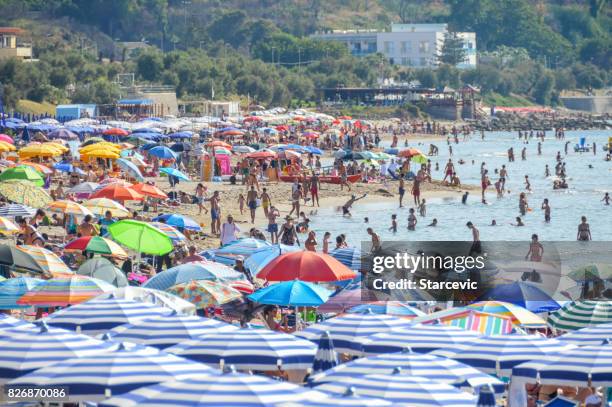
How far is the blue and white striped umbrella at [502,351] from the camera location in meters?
11.1

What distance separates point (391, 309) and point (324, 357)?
11.0 feet

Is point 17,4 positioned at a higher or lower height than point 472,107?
higher

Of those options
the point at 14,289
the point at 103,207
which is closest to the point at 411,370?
the point at 14,289

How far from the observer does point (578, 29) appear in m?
170

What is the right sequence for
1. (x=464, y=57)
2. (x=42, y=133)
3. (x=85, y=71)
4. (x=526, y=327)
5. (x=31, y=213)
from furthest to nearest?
1. (x=464, y=57)
2. (x=85, y=71)
3. (x=42, y=133)
4. (x=31, y=213)
5. (x=526, y=327)

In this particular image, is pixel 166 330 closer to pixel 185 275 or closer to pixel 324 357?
pixel 324 357

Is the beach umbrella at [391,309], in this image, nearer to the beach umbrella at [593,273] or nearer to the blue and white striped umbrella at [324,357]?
the blue and white striped umbrella at [324,357]

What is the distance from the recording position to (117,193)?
80.3 ft

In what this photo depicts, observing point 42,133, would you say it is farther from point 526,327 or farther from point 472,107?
point 472,107

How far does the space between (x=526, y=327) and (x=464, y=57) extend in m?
129

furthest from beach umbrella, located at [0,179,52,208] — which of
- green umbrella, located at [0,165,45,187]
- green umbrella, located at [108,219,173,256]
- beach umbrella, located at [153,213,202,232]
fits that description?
green umbrella, located at [108,219,173,256]

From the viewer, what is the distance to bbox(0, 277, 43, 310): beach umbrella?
14.1 m

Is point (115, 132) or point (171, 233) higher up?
point (171, 233)

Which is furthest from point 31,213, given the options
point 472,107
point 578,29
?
point 578,29
